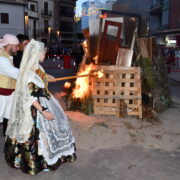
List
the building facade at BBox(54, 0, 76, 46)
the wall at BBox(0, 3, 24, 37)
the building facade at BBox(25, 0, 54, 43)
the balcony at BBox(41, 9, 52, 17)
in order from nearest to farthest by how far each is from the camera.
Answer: the wall at BBox(0, 3, 24, 37), the building facade at BBox(25, 0, 54, 43), the balcony at BBox(41, 9, 52, 17), the building facade at BBox(54, 0, 76, 46)

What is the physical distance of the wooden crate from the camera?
5.80 metres

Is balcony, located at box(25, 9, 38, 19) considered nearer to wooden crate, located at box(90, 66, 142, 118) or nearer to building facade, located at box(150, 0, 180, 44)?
building facade, located at box(150, 0, 180, 44)

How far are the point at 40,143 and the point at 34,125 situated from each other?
0.88 ft

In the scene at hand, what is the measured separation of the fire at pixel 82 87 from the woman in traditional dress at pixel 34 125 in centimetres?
290

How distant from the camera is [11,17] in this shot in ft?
102

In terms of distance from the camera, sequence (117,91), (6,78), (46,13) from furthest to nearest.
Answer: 1. (46,13)
2. (117,91)
3. (6,78)

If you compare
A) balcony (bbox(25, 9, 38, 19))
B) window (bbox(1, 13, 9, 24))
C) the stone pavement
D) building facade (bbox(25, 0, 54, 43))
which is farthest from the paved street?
balcony (bbox(25, 9, 38, 19))

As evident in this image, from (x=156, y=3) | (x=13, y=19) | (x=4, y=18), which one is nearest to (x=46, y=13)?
(x=13, y=19)

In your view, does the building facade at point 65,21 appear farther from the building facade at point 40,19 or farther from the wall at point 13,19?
the wall at point 13,19

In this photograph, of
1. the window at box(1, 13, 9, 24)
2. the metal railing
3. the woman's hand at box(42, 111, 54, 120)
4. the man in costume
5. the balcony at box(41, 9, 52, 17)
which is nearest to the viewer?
the woman's hand at box(42, 111, 54, 120)

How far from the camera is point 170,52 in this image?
1966 centimetres

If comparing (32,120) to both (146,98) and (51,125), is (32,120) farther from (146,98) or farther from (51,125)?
(146,98)

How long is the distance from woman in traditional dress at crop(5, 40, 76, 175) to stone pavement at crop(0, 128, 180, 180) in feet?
0.51

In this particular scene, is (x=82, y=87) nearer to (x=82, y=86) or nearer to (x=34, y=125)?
(x=82, y=86)
